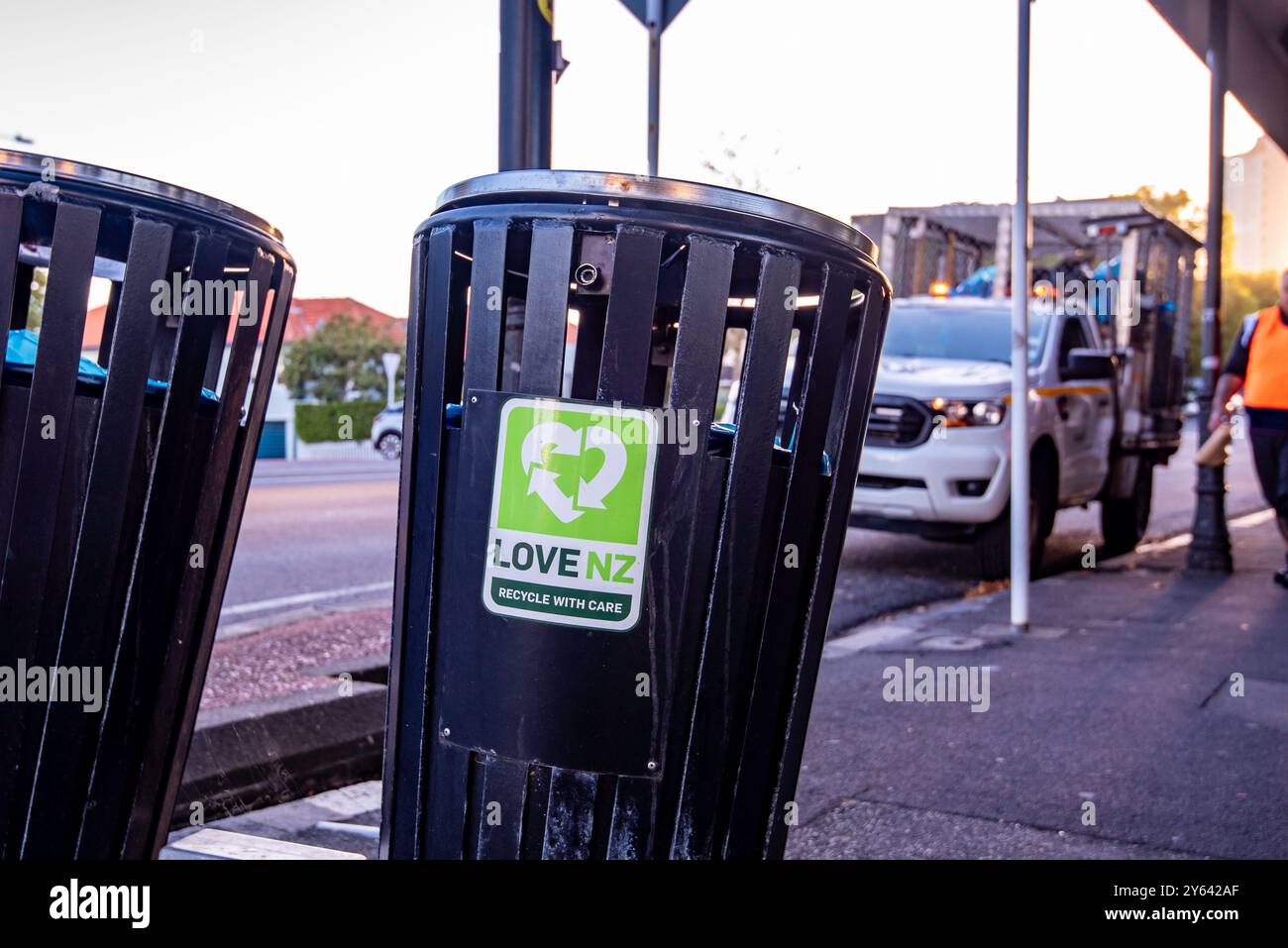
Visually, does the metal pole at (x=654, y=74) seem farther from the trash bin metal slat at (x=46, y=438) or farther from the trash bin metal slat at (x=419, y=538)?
the trash bin metal slat at (x=46, y=438)

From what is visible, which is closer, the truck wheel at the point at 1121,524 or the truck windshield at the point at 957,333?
the truck windshield at the point at 957,333

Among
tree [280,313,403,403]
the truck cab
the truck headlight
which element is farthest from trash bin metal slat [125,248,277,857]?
tree [280,313,403,403]

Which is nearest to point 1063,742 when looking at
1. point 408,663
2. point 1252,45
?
point 408,663

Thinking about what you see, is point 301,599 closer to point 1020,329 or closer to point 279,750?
point 279,750

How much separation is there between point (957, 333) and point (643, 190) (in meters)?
7.90

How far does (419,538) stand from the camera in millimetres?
1832

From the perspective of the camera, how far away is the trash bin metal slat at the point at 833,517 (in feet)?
6.23

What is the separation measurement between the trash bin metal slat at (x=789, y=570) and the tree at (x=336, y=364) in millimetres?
48982

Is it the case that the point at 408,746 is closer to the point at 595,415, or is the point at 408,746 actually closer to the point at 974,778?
the point at 595,415

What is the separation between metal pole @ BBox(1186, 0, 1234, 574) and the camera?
824 cm

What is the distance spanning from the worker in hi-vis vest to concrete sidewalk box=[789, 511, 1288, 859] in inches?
34.3

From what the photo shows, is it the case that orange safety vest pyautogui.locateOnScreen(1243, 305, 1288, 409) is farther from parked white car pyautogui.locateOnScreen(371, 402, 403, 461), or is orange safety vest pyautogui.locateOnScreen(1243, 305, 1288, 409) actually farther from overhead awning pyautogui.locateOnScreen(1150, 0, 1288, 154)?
parked white car pyautogui.locateOnScreen(371, 402, 403, 461)

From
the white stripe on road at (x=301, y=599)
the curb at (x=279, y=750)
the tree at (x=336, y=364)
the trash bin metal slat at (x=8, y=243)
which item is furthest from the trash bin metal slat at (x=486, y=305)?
the tree at (x=336, y=364)
